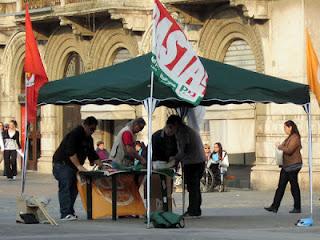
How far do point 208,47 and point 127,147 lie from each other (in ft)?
43.9

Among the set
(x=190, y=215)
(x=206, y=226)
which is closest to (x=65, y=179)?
(x=206, y=226)

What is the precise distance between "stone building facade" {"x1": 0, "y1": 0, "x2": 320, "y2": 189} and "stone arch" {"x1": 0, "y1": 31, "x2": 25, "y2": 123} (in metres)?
0.17

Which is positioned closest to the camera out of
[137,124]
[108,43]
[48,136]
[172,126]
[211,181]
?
[137,124]

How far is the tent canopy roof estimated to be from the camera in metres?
18.3

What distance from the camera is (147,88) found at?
1822 cm

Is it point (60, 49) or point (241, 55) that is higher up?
point (60, 49)

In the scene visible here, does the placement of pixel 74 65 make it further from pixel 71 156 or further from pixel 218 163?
pixel 71 156

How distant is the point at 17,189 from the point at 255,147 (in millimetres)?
5942

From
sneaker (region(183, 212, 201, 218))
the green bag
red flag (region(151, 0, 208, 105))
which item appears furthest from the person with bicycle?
red flag (region(151, 0, 208, 105))

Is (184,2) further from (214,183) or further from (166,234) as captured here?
(166,234)

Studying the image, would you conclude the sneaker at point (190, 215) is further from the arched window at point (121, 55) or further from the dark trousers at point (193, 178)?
the arched window at point (121, 55)

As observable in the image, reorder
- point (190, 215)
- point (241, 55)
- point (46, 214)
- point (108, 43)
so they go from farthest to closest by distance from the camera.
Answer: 1. point (108, 43)
2. point (241, 55)
3. point (190, 215)
4. point (46, 214)

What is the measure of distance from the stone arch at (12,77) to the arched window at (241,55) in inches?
426

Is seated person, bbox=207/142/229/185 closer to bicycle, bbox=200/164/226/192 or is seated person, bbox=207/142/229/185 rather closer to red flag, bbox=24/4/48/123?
bicycle, bbox=200/164/226/192
